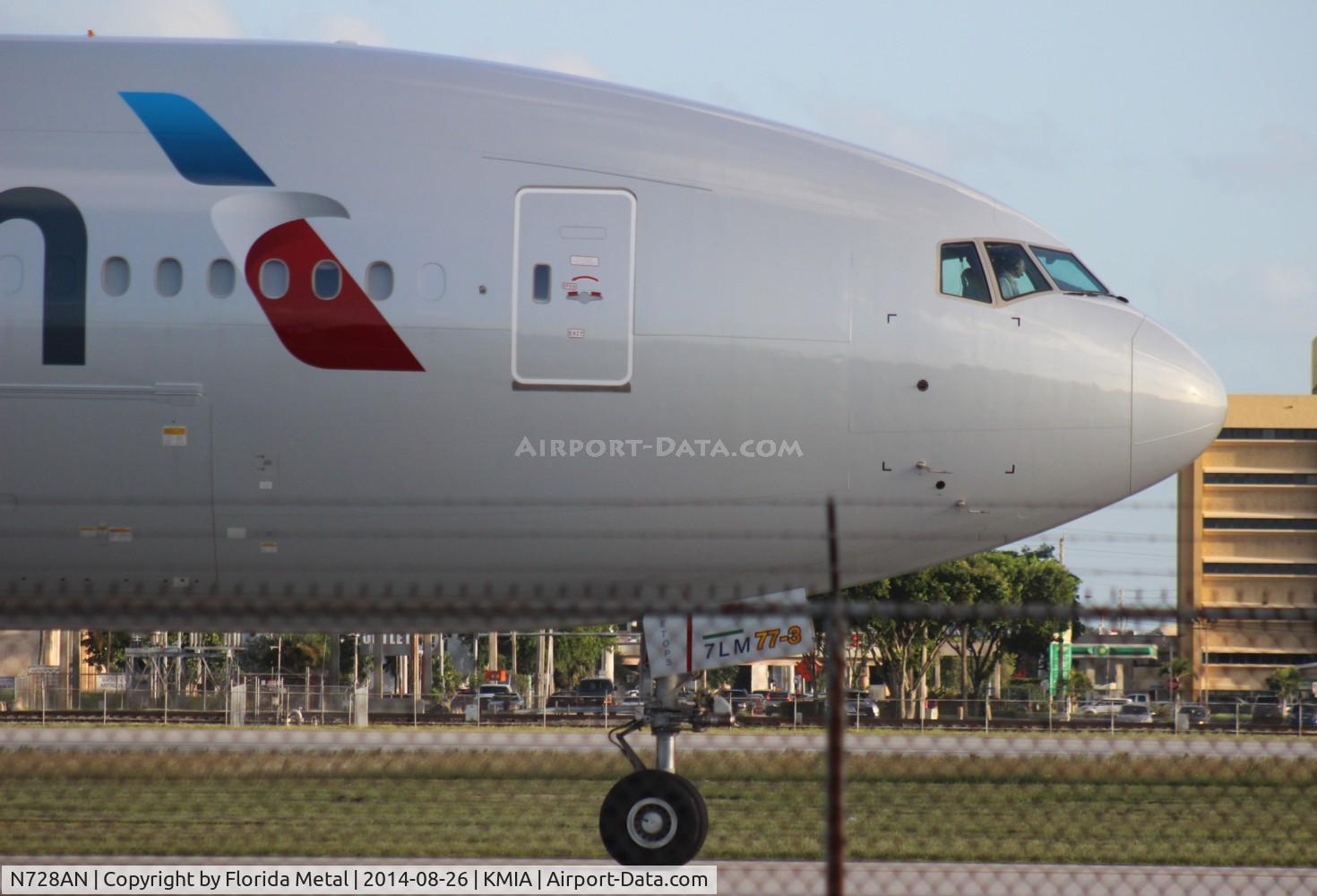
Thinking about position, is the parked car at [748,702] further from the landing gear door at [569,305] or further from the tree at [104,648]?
the landing gear door at [569,305]

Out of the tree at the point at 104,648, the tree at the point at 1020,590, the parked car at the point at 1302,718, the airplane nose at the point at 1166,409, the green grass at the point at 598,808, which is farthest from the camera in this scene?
the tree at the point at 1020,590

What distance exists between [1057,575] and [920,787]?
5477cm

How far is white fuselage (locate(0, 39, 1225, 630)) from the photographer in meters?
11.4

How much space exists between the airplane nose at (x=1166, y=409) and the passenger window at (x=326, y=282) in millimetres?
6043

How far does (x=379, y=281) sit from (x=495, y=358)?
3.37 ft

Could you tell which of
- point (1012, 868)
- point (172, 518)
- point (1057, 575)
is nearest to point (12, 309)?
point (172, 518)

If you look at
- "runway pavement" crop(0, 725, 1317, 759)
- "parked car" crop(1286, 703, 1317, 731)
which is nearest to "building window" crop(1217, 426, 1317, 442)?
"parked car" crop(1286, 703, 1317, 731)

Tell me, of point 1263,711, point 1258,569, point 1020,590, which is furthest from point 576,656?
point 1263,711

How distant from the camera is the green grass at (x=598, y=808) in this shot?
14.1 metres

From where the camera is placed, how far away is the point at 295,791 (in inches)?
773

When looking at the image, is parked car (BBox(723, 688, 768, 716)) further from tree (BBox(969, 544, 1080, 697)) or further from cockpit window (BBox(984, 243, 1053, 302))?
cockpit window (BBox(984, 243, 1053, 302))

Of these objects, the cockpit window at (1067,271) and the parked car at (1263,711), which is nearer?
the parked car at (1263,711)

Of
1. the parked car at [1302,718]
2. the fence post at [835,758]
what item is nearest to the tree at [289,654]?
the parked car at [1302,718]

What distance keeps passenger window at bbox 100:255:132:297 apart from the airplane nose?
758cm
